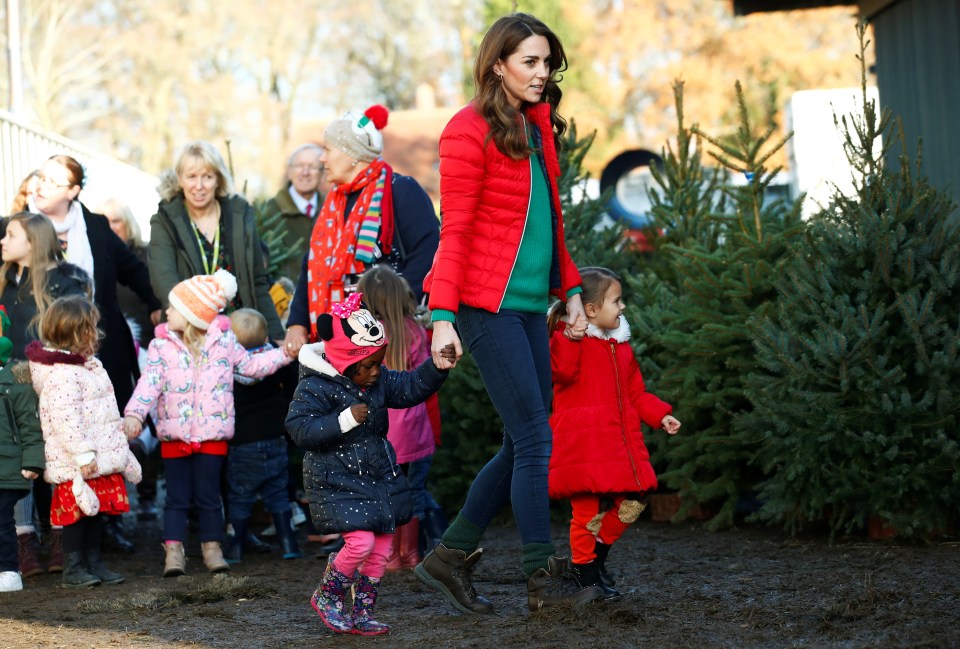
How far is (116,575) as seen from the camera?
276 inches

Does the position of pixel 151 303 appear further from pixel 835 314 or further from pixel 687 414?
pixel 835 314

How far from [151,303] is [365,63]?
121 feet

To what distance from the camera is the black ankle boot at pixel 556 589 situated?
16.5 feet

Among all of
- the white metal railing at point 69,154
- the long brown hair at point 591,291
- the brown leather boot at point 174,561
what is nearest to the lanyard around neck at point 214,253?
the brown leather boot at point 174,561

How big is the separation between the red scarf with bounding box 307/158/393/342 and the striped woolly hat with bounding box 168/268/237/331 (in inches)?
27.4

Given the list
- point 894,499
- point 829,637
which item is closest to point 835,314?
point 894,499

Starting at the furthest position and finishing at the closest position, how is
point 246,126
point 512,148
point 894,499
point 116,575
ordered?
point 246,126, point 116,575, point 894,499, point 512,148

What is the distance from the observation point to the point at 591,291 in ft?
18.3

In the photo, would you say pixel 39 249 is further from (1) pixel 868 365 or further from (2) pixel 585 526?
(1) pixel 868 365

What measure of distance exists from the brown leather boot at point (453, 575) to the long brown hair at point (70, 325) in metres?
2.55

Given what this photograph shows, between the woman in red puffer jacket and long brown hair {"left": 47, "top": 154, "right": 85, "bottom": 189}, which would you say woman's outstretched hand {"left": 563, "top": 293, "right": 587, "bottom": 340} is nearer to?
the woman in red puffer jacket

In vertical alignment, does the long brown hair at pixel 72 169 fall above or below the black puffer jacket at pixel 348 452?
above

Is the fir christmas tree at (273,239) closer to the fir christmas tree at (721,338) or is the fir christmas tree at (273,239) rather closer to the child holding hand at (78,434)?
the child holding hand at (78,434)

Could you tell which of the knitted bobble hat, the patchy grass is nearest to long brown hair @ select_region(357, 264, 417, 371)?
the knitted bobble hat
